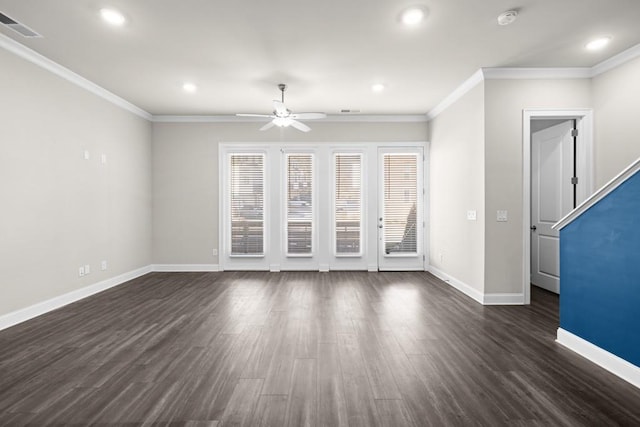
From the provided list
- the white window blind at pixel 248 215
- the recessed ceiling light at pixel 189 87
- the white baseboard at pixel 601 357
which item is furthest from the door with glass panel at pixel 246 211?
the white baseboard at pixel 601 357

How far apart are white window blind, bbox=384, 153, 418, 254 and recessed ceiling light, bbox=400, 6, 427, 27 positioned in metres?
3.43

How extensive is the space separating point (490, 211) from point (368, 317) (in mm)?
2125

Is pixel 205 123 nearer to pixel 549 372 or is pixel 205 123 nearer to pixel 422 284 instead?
pixel 422 284

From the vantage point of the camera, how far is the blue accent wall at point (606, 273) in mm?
2354

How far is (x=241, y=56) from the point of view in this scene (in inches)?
154

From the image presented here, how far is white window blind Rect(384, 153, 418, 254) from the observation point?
6492mm

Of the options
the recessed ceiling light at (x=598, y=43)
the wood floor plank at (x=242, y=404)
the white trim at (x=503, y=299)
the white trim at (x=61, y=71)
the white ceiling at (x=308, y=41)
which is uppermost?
the recessed ceiling light at (x=598, y=43)

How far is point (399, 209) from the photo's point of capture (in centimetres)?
649

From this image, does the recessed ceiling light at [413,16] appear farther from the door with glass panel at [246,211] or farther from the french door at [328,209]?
the door with glass panel at [246,211]

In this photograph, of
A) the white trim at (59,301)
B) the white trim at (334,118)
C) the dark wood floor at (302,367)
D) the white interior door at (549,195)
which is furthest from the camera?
the white trim at (334,118)

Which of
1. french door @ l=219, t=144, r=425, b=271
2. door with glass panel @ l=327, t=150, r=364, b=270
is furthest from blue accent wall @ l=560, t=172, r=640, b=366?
door with glass panel @ l=327, t=150, r=364, b=270

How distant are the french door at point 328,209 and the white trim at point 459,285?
498mm

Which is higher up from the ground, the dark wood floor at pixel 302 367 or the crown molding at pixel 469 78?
the crown molding at pixel 469 78

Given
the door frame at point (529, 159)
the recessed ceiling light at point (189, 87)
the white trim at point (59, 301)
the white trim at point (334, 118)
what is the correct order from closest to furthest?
1. the white trim at point (59, 301)
2. the door frame at point (529, 159)
3. the recessed ceiling light at point (189, 87)
4. the white trim at point (334, 118)
